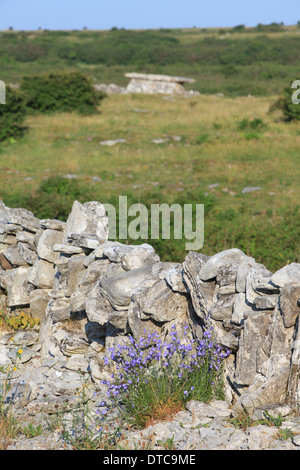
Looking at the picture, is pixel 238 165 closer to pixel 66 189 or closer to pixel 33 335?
pixel 66 189

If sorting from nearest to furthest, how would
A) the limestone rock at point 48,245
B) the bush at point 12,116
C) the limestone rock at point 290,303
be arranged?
the limestone rock at point 290,303, the limestone rock at point 48,245, the bush at point 12,116

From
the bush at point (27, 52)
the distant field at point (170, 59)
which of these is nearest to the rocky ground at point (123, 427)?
the distant field at point (170, 59)

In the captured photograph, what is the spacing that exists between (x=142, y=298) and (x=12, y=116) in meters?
20.2

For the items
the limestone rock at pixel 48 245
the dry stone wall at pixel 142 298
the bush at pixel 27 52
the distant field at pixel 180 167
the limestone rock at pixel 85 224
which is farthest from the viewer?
the bush at pixel 27 52

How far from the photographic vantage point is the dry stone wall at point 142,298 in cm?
431

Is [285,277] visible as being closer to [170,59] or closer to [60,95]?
[60,95]

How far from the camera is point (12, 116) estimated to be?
78.3 feet

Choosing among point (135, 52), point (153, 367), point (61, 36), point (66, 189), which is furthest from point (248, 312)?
point (61, 36)

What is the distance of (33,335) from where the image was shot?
6910 mm

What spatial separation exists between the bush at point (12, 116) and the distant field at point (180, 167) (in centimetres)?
53

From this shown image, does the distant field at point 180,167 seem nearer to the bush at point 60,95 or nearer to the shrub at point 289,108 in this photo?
the shrub at point 289,108

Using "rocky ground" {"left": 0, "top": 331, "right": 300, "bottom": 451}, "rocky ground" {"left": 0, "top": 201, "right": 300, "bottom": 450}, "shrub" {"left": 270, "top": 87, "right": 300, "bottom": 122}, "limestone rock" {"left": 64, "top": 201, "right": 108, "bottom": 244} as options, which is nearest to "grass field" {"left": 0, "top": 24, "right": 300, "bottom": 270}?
"shrub" {"left": 270, "top": 87, "right": 300, "bottom": 122}

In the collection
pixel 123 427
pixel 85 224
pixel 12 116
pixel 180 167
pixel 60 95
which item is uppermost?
pixel 60 95

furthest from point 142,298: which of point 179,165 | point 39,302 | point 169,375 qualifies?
point 179,165
